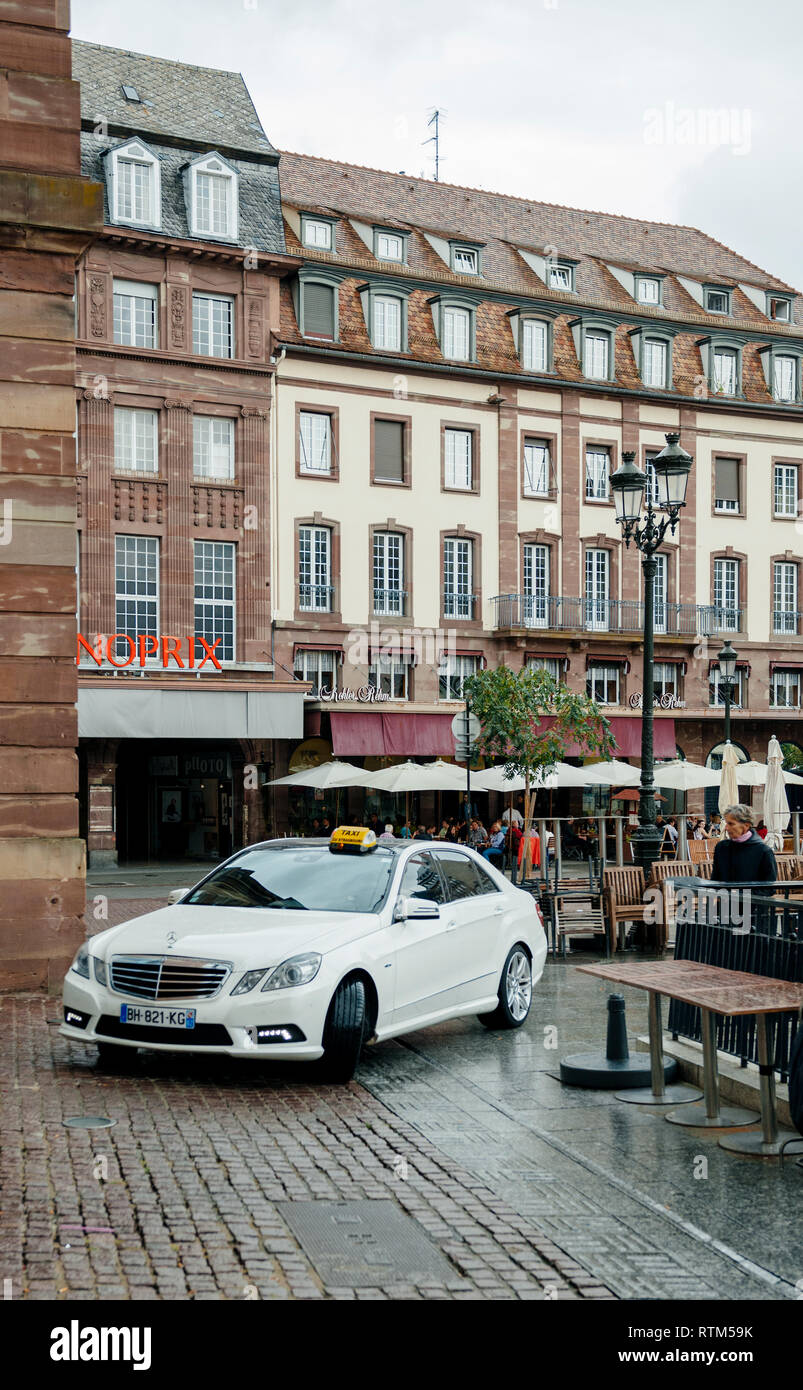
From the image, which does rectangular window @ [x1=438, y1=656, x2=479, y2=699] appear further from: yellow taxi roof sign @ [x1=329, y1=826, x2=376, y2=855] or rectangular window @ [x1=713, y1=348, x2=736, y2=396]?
yellow taxi roof sign @ [x1=329, y1=826, x2=376, y2=855]

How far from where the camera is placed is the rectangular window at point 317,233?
42000mm

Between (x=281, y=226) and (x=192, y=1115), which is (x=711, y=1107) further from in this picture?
(x=281, y=226)

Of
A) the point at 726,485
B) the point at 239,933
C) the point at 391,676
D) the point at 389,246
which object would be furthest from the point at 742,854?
the point at 726,485

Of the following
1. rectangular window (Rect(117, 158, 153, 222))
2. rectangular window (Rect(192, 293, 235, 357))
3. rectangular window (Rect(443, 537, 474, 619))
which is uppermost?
rectangular window (Rect(117, 158, 153, 222))

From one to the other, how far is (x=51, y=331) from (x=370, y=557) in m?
27.9

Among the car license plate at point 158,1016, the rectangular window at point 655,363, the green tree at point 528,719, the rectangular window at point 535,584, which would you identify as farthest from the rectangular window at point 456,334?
the car license plate at point 158,1016

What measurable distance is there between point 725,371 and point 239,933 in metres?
42.0

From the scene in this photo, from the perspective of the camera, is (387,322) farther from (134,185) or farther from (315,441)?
(134,185)

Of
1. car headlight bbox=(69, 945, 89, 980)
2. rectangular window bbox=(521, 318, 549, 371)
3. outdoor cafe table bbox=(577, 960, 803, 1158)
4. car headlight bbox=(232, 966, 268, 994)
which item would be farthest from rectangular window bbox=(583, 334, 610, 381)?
car headlight bbox=(232, 966, 268, 994)

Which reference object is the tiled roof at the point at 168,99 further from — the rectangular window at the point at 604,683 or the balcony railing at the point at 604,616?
the rectangular window at the point at 604,683

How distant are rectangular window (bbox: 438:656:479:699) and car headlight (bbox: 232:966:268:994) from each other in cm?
3270

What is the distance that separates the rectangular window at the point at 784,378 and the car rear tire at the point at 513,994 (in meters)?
40.0

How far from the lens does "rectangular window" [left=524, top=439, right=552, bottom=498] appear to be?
43938 mm

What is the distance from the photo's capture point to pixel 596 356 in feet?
150
